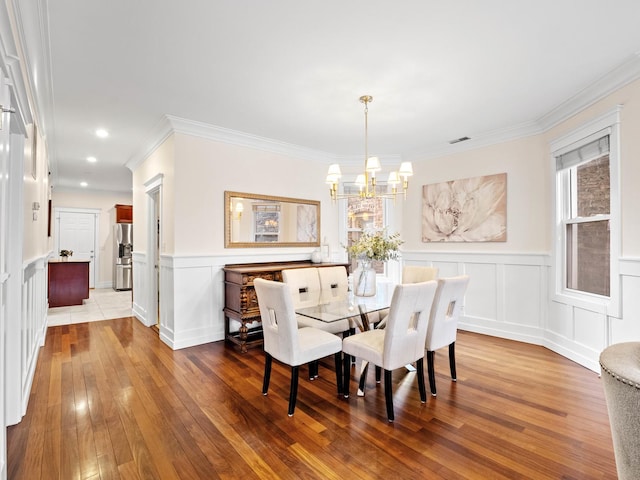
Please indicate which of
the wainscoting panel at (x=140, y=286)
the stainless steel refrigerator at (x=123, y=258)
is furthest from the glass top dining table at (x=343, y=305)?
the stainless steel refrigerator at (x=123, y=258)

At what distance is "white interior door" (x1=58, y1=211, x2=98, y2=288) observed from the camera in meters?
8.41

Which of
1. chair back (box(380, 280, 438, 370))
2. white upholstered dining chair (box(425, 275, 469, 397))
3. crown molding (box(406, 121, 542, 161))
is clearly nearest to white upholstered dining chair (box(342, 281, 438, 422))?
chair back (box(380, 280, 438, 370))

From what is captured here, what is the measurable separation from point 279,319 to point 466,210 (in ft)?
11.1

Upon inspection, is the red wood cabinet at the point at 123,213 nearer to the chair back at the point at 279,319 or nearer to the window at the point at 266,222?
the window at the point at 266,222

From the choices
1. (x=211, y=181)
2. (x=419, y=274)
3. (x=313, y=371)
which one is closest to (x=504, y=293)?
(x=419, y=274)

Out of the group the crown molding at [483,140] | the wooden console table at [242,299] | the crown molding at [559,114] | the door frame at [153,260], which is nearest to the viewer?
the crown molding at [559,114]

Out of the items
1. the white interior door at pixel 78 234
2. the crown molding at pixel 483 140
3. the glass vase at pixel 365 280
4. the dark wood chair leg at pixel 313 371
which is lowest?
the dark wood chair leg at pixel 313 371

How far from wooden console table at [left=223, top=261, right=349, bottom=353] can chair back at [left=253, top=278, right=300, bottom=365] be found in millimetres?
1296

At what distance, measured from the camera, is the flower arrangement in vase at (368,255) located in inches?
118

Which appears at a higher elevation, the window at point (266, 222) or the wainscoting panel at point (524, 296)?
the window at point (266, 222)

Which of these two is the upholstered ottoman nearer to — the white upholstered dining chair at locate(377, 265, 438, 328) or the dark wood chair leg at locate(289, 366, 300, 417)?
the dark wood chair leg at locate(289, 366, 300, 417)

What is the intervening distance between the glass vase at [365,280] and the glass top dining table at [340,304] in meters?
0.06

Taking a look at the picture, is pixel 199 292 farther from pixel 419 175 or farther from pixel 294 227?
pixel 419 175

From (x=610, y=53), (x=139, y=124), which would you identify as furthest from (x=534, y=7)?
(x=139, y=124)
